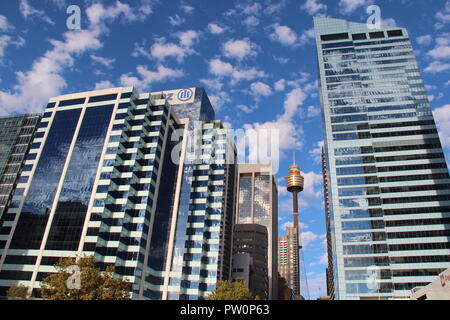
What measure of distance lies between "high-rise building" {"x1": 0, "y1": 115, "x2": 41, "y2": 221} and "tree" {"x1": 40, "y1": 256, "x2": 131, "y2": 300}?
67.3 m

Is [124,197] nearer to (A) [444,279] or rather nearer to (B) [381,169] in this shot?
(A) [444,279]

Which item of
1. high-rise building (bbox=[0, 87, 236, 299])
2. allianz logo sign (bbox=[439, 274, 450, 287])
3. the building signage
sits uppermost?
the building signage

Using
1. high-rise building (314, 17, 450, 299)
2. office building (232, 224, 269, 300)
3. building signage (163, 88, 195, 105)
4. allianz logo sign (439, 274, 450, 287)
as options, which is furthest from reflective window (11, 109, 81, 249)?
office building (232, 224, 269, 300)

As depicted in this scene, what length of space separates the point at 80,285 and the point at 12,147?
8625cm

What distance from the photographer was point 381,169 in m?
118

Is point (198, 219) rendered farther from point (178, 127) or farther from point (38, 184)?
point (38, 184)

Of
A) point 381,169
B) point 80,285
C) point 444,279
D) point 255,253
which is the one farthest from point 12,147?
point 255,253

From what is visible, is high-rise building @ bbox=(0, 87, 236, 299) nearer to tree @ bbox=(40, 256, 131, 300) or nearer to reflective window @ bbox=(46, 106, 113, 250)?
reflective window @ bbox=(46, 106, 113, 250)

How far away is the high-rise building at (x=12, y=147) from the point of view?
106m

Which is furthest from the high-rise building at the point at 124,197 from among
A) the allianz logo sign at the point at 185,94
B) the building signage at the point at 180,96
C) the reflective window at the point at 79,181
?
the allianz logo sign at the point at 185,94

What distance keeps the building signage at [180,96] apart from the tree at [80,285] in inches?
3519

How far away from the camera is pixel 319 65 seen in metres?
141

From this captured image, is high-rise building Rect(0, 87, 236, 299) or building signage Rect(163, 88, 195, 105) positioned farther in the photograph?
building signage Rect(163, 88, 195, 105)

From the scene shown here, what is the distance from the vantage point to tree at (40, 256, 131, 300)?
45.9m
